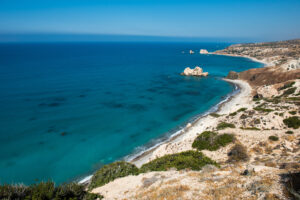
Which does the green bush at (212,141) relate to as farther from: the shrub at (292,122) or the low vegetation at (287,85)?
the low vegetation at (287,85)

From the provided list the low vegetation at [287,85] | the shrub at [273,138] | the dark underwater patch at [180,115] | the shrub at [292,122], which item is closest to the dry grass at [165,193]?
the shrub at [273,138]

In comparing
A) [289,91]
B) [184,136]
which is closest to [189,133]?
[184,136]

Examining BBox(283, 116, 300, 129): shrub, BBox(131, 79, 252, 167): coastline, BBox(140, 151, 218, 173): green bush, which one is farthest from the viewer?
BBox(131, 79, 252, 167): coastline

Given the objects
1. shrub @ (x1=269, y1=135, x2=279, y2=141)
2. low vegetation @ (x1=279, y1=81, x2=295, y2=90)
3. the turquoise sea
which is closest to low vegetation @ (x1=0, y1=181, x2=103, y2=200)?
the turquoise sea

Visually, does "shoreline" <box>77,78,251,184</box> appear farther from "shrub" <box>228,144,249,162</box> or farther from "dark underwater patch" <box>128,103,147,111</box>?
"dark underwater patch" <box>128,103,147,111</box>

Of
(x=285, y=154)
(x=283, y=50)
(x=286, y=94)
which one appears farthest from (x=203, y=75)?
(x=283, y=50)

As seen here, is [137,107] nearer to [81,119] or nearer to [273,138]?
[81,119]
